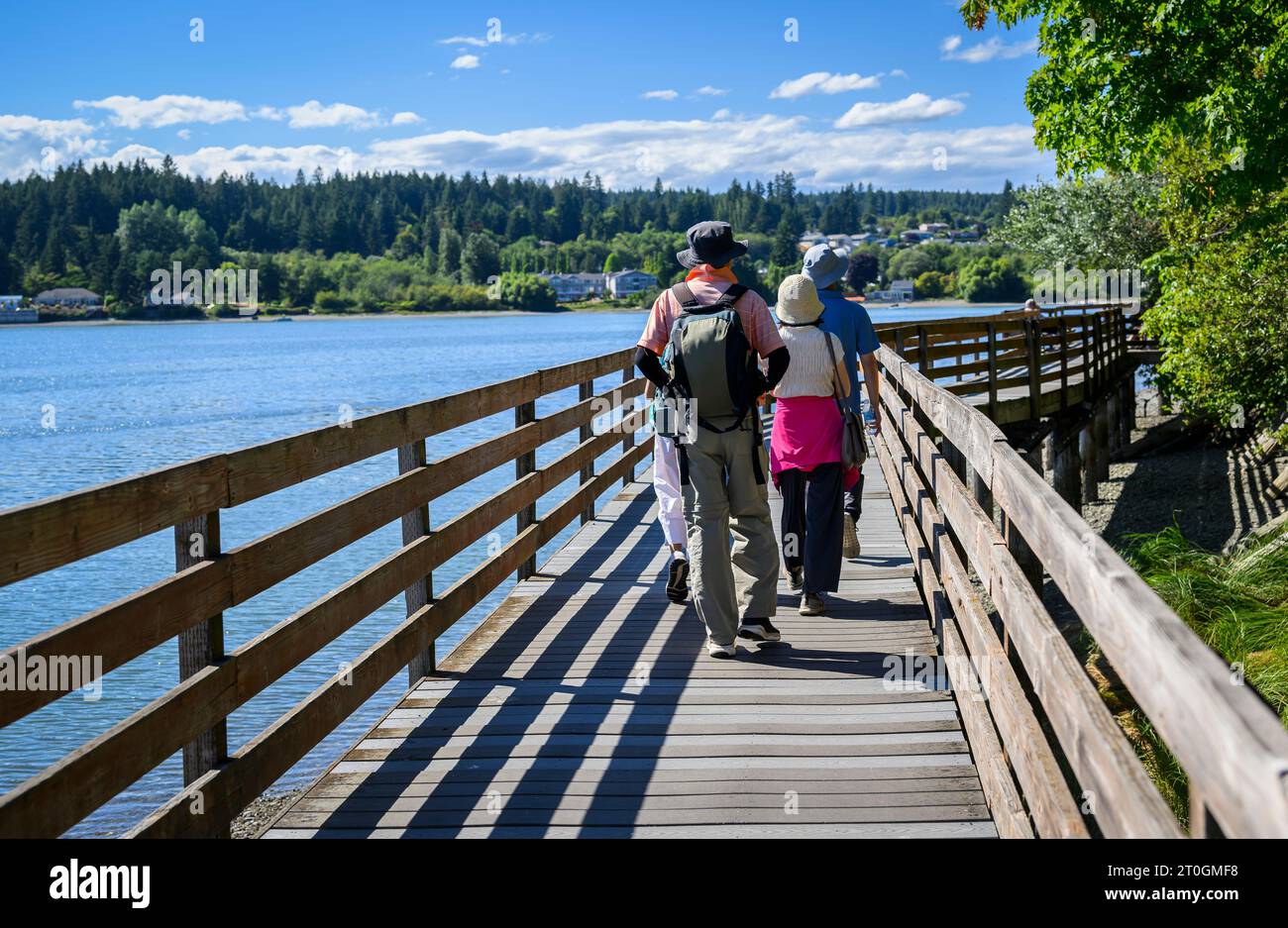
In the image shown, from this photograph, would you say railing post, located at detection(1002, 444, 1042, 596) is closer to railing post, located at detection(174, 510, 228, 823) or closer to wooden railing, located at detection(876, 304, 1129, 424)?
railing post, located at detection(174, 510, 228, 823)

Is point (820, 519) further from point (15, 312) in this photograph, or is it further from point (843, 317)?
point (15, 312)

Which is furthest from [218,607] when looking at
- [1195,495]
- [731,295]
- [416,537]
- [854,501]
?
[1195,495]

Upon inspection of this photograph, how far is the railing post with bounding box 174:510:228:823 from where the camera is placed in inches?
147

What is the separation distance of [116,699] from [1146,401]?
1310 inches

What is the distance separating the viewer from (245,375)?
58.6m

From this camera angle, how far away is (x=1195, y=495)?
20.5 m

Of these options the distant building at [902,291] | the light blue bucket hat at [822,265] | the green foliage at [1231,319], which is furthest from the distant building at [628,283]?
the light blue bucket hat at [822,265]

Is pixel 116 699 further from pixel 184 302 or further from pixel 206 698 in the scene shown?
pixel 184 302

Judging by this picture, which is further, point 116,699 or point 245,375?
point 245,375

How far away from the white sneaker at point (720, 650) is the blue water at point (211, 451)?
90.8 inches

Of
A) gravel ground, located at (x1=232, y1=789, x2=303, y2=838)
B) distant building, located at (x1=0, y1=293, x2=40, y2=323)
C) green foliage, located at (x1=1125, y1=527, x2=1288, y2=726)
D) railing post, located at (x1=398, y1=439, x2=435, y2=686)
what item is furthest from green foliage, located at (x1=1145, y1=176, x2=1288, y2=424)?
distant building, located at (x1=0, y1=293, x2=40, y2=323)

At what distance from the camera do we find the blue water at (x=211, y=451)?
10.4m

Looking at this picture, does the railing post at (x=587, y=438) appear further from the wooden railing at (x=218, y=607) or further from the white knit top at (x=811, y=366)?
the wooden railing at (x=218, y=607)

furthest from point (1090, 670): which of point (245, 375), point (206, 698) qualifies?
point (245, 375)
